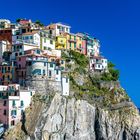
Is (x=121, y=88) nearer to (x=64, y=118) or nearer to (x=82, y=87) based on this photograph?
(x=82, y=87)

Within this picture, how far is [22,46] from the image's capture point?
102m

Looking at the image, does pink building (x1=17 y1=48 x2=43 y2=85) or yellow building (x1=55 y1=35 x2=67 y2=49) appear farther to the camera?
yellow building (x1=55 y1=35 x2=67 y2=49)

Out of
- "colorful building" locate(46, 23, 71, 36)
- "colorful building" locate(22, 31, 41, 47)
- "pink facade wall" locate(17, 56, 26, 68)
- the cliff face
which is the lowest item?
the cliff face

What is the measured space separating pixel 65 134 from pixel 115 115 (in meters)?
12.0

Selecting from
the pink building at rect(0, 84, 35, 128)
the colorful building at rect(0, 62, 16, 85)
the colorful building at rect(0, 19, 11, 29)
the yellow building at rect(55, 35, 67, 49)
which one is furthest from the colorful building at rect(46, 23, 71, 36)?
the pink building at rect(0, 84, 35, 128)

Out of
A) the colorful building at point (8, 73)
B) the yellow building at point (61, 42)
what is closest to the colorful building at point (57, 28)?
the yellow building at point (61, 42)

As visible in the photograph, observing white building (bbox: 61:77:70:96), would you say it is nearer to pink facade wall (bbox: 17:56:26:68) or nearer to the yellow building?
pink facade wall (bbox: 17:56:26:68)

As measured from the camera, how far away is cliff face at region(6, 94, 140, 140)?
9312cm

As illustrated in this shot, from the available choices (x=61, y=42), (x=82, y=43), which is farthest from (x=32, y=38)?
(x=82, y=43)

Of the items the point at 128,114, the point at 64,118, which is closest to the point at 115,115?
the point at 128,114

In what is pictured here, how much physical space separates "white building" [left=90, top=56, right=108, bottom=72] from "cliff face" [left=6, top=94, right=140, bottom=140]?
32.5ft

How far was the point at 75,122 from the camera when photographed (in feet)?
322

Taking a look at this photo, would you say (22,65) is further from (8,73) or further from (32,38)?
(32,38)

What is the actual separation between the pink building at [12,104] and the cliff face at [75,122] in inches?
54.7
